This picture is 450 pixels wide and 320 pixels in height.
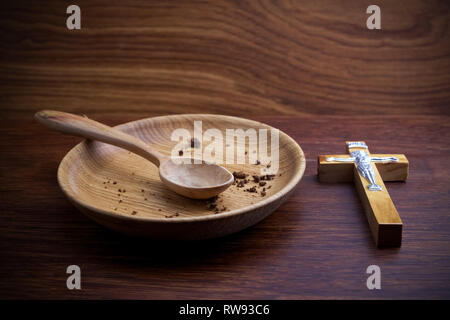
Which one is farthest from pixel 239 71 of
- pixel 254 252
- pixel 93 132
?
pixel 254 252

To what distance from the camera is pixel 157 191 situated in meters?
0.81

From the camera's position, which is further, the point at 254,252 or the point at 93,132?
the point at 93,132

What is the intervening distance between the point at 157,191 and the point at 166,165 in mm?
46

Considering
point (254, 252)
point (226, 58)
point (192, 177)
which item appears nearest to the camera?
point (254, 252)

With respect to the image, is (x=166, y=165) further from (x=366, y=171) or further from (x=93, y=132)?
(x=366, y=171)

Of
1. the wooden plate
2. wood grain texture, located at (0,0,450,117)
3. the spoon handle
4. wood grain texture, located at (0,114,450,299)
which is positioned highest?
wood grain texture, located at (0,0,450,117)

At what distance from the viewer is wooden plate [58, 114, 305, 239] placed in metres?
0.62

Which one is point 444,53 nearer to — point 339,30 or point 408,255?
point 339,30

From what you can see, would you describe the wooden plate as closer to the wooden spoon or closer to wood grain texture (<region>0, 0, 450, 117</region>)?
the wooden spoon

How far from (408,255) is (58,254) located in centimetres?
48

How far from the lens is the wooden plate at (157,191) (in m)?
0.62

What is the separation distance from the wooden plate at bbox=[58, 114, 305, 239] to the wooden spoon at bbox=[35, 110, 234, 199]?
0.03 m

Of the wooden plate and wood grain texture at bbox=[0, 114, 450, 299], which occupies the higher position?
the wooden plate

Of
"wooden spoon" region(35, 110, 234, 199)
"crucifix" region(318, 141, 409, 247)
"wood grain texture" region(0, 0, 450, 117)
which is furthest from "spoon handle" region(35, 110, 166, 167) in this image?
"wood grain texture" region(0, 0, 450, 117)
